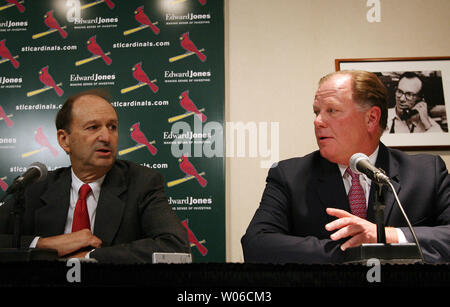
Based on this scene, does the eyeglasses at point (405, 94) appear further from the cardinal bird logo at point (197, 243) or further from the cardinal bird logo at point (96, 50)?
the cardinal bird logo at point (96, 50)

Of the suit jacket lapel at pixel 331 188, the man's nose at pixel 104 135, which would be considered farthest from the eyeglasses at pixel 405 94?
the man's nose at pixel 104 135

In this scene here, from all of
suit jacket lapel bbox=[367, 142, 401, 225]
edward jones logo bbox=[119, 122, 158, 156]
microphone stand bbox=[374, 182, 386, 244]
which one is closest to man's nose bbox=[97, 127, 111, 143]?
edward jones logo bbox=[119, 122, 158, 156]

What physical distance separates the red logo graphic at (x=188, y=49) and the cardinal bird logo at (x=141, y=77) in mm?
216

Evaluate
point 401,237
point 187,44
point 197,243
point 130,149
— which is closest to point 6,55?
point 130,149

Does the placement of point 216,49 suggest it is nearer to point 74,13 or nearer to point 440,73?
point 74,13

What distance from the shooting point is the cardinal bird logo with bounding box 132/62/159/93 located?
3.19 m

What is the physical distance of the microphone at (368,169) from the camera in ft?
4.37

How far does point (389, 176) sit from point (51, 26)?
2656 millimetres

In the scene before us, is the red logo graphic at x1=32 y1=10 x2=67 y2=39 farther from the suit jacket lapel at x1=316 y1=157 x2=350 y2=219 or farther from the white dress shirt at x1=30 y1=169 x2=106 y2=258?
the suit jacket lapel at x1=316 y1=157 x2=350 y2=219

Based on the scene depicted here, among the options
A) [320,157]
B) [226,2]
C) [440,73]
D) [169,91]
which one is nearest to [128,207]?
[320,157]

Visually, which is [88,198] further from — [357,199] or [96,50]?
[96,50]

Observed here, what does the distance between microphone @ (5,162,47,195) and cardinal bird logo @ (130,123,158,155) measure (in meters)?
1.48

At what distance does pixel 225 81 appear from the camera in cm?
316

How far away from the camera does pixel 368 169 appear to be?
1.40 m
